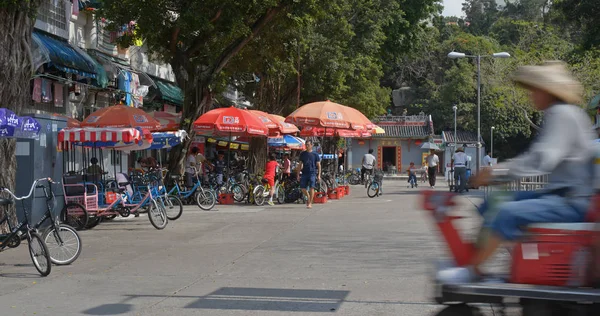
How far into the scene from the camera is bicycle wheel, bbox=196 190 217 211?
19.3m

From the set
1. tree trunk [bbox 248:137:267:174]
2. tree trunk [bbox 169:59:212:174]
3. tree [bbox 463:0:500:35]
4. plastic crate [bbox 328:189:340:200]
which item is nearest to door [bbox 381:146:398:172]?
tree [bbox 463:0:500:35]

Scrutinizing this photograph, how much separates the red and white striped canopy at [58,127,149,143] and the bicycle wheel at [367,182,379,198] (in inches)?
502

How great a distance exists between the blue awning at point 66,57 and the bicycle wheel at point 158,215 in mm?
5909

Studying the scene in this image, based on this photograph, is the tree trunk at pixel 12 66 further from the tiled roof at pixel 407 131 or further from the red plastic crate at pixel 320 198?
the tiled roof at pixel 407 131

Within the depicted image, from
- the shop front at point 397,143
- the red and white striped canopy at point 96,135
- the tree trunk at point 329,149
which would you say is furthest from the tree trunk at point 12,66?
the shop front at point 397,143

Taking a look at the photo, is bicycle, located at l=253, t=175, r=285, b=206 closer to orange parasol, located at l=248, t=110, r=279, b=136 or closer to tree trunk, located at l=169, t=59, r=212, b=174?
orange parasol, located at l=248, t=110, r=279, b=136

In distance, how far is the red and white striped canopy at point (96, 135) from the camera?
44.7 feet

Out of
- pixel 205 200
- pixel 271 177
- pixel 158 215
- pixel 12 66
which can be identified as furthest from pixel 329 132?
pixel 12 66

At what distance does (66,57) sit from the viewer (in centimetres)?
1923

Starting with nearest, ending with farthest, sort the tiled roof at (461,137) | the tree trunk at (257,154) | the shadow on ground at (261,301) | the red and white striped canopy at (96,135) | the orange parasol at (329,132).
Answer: the shadow on ground at (261,301)
the red and white striped canopy at (96,135)
the orange parasol at (329,132)
the tree trunk at (257,154)
the tiled roof at (461,137)

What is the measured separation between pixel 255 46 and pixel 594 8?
478 inches

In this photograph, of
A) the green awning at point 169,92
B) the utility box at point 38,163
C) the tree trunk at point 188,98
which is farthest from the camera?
the green awning at point 169,92

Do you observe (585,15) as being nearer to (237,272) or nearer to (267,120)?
(267,120)

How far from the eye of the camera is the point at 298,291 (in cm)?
798
